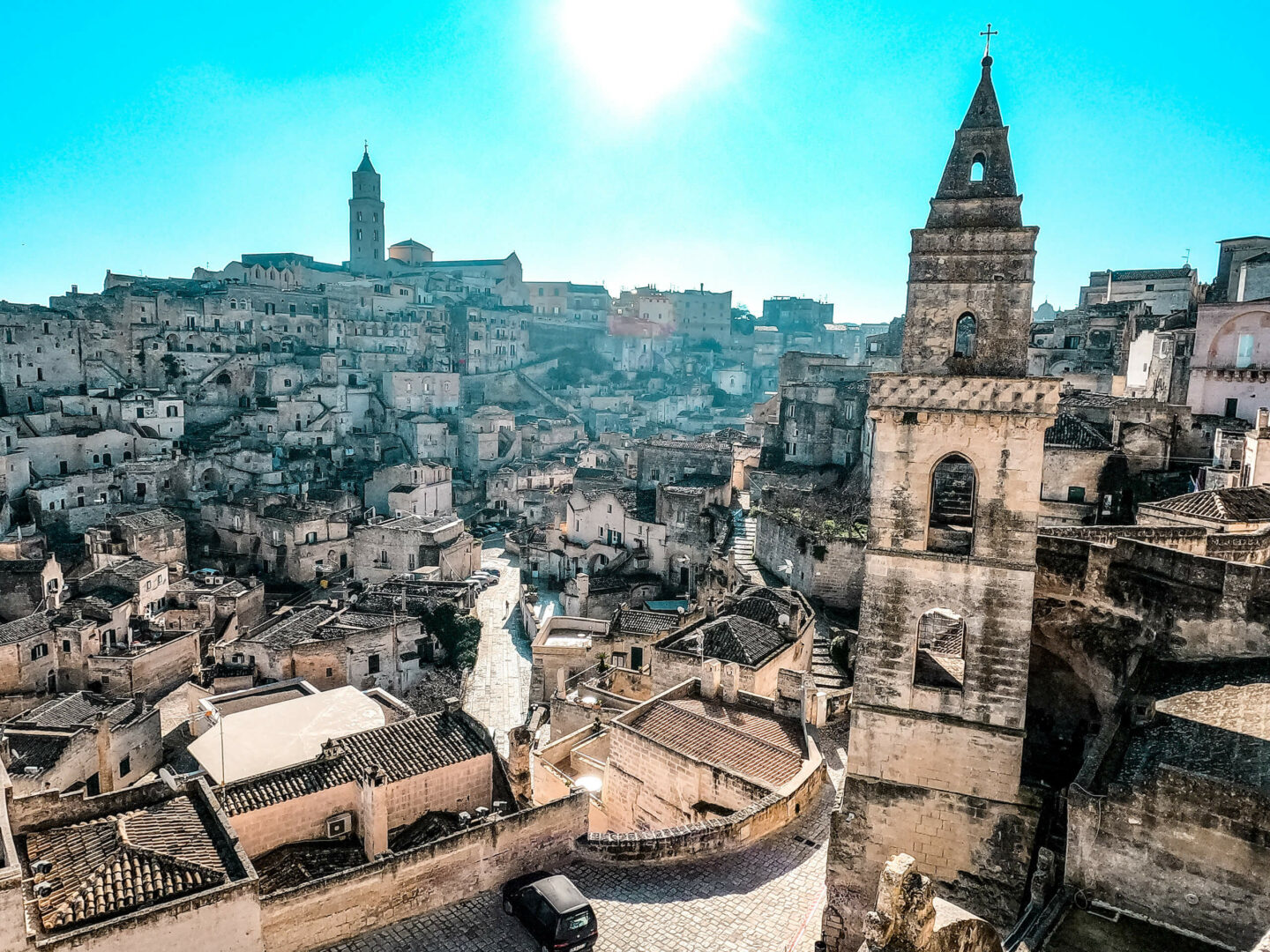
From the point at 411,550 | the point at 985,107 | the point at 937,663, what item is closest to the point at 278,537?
the point at 411,550

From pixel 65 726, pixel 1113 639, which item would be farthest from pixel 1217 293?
pixel 65 726

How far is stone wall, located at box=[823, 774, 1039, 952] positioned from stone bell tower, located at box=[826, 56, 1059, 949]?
0.02 metres

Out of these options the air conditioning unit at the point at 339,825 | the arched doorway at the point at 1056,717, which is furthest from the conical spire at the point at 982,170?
the air conditioning unit at the point at 339,825

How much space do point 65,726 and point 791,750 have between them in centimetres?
2087

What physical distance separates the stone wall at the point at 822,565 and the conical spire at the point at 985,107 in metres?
16.2

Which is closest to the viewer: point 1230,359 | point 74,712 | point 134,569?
point 74,712

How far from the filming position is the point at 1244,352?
2877cm

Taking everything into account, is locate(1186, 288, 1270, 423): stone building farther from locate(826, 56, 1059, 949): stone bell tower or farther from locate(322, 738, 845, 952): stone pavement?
locate(322, 738, 845, 952): stone pavement

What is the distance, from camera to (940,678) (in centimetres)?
1221

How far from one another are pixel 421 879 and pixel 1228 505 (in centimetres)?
1768

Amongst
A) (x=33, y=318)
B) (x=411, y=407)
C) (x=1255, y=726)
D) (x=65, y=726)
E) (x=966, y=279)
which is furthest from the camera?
(x=411, y=407)

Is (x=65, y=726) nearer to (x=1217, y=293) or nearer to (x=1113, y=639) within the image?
(x=1113, y=639)

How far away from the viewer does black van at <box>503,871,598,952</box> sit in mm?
11648

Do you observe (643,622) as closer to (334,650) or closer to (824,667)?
(824,667)
